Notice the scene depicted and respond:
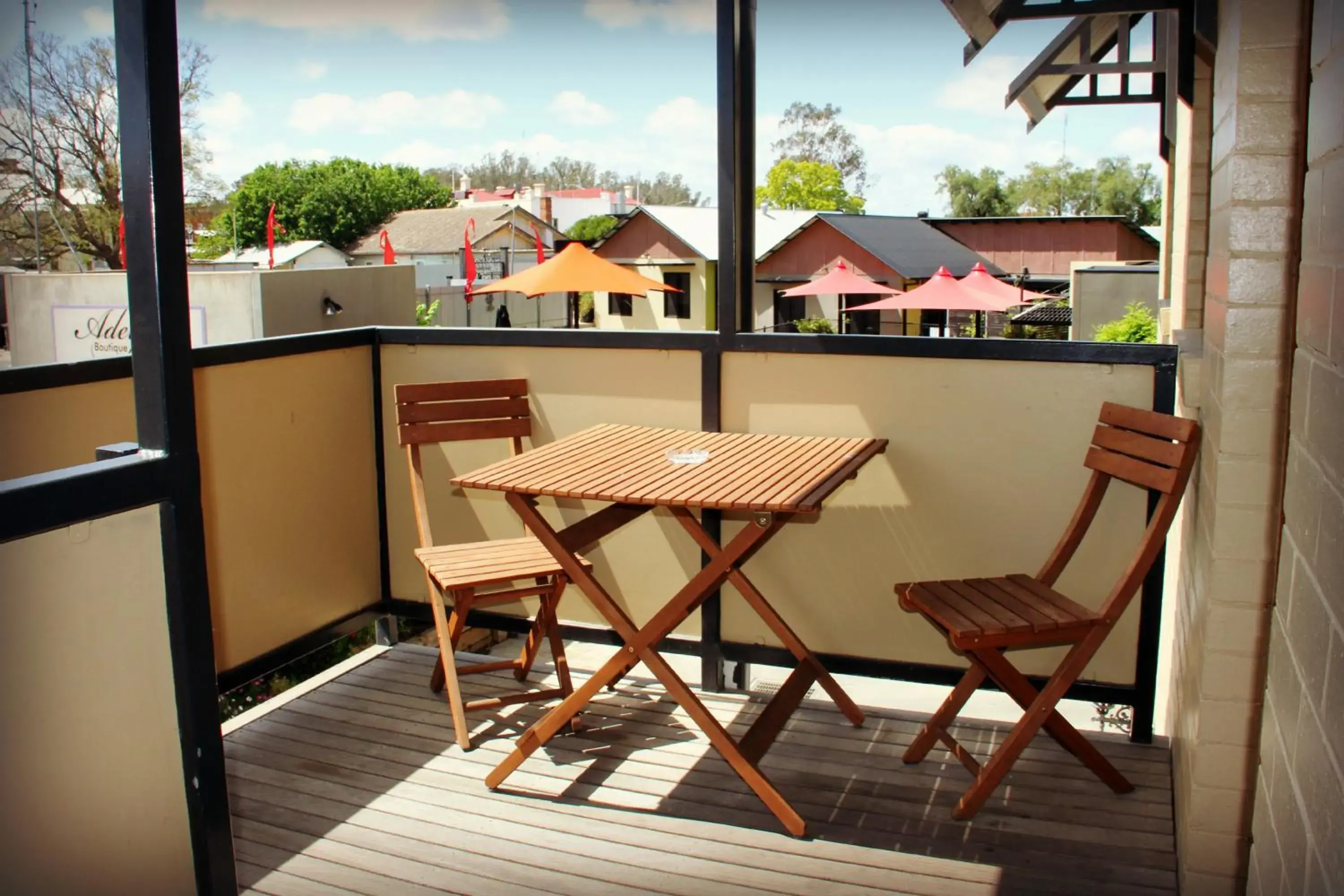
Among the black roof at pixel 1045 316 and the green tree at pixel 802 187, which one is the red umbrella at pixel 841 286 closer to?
the black roof at pixel 1045 316

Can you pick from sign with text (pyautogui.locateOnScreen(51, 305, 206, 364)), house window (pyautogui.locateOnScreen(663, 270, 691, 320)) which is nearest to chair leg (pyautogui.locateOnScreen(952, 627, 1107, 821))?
sign with text (pyautogui.locateOnScreen(51, 305, 206, 364))

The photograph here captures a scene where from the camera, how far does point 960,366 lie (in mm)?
3443

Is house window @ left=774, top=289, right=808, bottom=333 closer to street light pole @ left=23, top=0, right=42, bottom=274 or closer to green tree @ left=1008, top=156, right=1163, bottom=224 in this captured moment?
street light pole @ left=23, top=0, right=42, bottom=274

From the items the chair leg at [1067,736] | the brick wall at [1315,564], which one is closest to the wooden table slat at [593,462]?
the chair leg at [1067,736]

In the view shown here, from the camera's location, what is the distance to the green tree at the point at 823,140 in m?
65.2

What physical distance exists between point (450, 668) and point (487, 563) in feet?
1.14

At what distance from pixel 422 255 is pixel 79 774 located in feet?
201

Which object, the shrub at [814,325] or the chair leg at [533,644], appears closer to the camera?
the chair leg at [533,644]

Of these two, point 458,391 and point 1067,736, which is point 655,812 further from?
point 458,391

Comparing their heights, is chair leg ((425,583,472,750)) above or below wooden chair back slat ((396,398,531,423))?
below

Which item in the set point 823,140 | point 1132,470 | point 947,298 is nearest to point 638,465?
point 1132,470

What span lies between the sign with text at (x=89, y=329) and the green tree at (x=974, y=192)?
4843cm

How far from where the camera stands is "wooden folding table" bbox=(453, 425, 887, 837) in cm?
279

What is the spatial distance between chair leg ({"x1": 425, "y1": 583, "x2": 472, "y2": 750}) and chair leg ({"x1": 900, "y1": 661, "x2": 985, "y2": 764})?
1320mm
